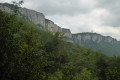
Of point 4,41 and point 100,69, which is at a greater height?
point 4,41

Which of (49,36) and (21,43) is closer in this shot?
(21,43)

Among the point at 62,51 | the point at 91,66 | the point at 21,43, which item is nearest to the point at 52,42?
the point at 62,51

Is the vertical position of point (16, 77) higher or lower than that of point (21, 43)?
lower

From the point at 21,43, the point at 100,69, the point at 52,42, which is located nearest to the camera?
the point at 21,43

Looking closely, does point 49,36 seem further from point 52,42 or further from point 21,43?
point 21,43

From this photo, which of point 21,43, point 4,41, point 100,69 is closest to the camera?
point 4,41

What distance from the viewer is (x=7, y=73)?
8414 millimetres

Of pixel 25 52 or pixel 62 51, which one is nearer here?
pixel 25 52

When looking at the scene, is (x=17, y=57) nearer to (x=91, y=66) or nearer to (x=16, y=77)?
(x=16, y=77)

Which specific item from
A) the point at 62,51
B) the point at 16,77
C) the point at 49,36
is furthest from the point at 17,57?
the point at 49,36

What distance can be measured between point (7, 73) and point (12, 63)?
690 millimetres

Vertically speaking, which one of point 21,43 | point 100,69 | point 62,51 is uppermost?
point 21,43

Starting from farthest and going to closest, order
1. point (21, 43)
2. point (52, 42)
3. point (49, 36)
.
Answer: point (49, 36) → point (52, 42) → point (21, 43)

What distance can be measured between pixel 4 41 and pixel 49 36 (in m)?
56.0
